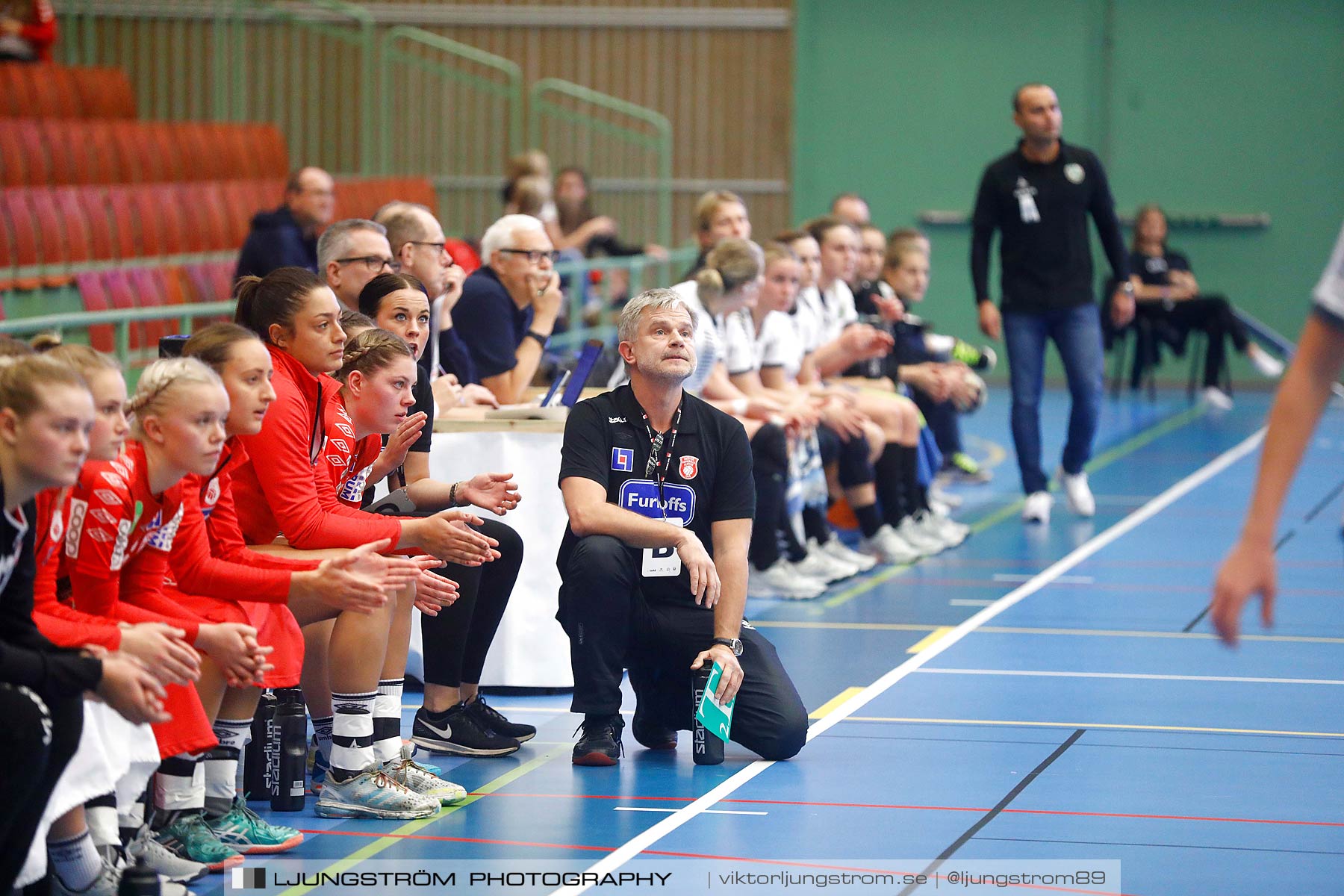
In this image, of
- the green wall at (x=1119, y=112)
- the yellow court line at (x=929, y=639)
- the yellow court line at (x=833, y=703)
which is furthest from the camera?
the green wall at (x=1119, y=112)

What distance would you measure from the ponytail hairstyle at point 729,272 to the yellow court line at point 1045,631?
3.99 feet

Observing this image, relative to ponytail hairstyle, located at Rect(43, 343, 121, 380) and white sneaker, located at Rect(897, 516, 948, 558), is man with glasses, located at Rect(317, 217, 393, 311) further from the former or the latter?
white sneaker, located at Rect(897, 516, 948, 558)

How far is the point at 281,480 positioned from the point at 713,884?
1337mm

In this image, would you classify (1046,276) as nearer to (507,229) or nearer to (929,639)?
(929,639)

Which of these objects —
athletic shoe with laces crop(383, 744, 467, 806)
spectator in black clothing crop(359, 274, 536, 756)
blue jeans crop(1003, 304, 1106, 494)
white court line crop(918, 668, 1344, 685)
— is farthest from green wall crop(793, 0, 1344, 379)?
athletic shoe with laces crop(383, 744, 467, 806)

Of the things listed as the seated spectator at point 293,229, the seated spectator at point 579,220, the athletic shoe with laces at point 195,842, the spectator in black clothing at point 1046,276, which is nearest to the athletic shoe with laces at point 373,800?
the athletic shoe with laces at point 195,842

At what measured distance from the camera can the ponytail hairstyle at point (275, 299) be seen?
12.9ft

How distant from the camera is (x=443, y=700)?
4.41m

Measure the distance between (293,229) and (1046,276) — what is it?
3653mm

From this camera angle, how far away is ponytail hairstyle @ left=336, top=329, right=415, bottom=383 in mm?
4066

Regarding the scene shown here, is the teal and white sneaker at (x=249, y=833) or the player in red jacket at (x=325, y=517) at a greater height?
the player in red jacket at (x=325, y=517)

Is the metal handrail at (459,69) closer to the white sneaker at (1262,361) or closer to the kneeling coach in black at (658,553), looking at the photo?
the white sneaker at (1262,361)

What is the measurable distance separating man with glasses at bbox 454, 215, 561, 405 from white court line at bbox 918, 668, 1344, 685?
1.76 meters

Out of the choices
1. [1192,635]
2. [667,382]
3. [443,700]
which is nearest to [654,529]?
[667,382]
